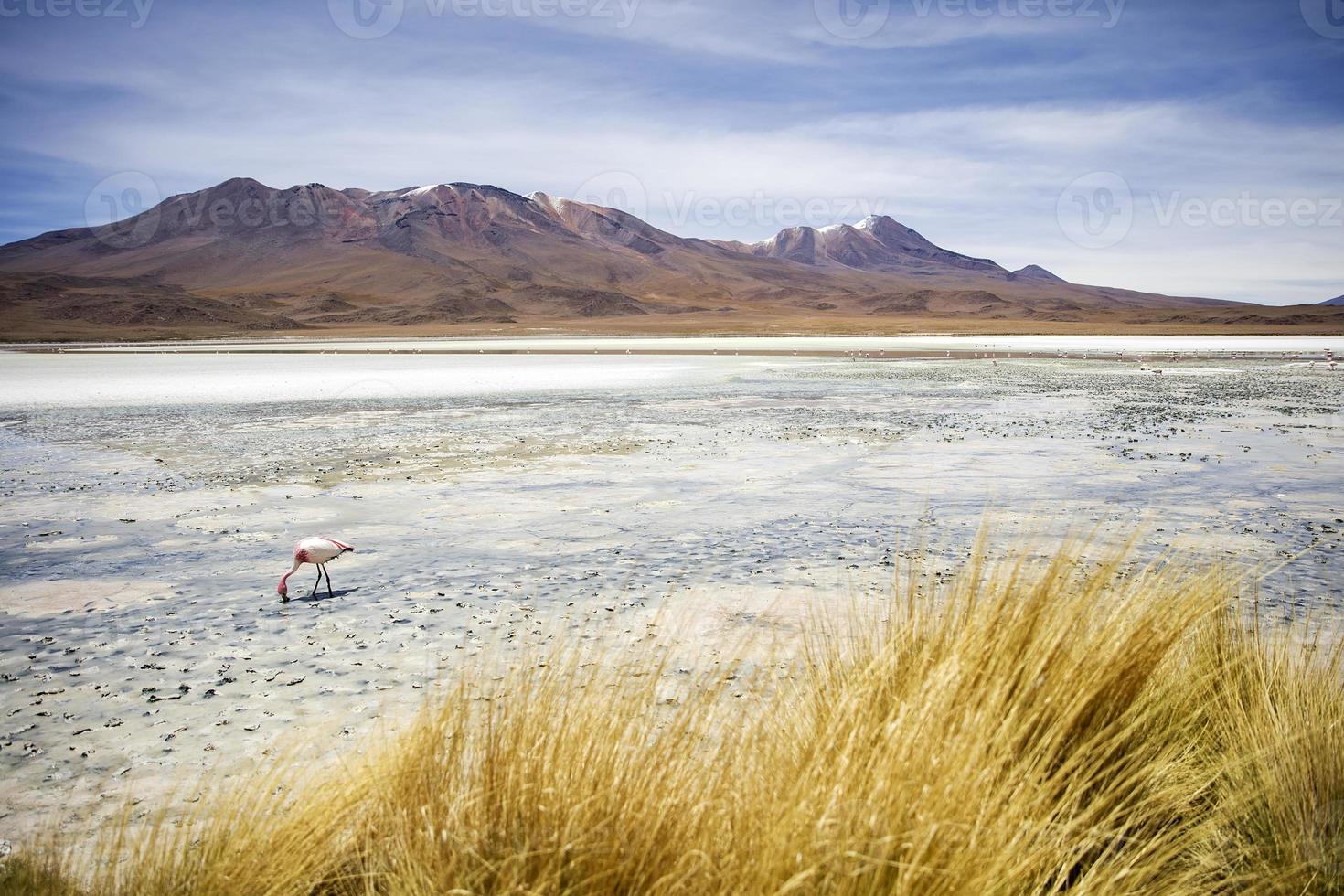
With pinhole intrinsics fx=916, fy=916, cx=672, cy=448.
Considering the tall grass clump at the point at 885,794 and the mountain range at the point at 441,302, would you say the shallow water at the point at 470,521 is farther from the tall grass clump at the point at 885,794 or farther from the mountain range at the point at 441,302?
the mountain range at the point at 441,302

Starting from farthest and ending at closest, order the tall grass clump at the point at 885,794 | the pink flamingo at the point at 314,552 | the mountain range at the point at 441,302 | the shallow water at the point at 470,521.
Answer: the mountain range at the point at 441,302 → the pink flamingo at the point at 314,552 → the shallow water at the point at 470,521 → the tall grass clump at the point at 885,794

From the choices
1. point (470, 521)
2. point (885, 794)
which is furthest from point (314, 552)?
point (885, 794)

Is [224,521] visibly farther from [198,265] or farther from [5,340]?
[198,265]

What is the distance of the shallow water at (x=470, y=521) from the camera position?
161 inches

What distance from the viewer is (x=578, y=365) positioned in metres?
32.5

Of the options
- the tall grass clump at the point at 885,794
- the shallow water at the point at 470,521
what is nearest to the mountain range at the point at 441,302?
the shallow water at the point at 470,521

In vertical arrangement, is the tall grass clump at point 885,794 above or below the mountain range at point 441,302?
below

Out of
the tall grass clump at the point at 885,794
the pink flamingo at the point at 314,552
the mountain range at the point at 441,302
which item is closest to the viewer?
the tall grass clump at the point at 885,794

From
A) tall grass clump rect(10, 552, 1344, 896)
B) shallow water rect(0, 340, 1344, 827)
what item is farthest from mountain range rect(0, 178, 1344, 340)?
tall grass clump rect(10, 552, 1344, 896)

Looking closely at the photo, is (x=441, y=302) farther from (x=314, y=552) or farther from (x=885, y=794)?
(x=885, y=794)

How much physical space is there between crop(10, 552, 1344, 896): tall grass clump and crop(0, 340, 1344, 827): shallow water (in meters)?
0.56

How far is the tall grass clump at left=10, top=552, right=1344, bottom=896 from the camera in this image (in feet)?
6.37

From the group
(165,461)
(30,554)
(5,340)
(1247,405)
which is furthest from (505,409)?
(5,340)

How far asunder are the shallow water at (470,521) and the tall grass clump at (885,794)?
0.56m
